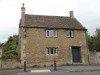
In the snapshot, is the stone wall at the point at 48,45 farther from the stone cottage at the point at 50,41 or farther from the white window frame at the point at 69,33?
the white window frame at the point at 69,33

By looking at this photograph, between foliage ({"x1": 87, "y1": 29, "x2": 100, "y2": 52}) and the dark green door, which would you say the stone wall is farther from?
foliage ({"x1": 87, "y1": 29, "x2": 100, "y2": 52})

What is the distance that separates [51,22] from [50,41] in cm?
368

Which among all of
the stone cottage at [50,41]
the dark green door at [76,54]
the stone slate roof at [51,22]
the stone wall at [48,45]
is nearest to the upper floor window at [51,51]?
the stone cottage at [50,41]

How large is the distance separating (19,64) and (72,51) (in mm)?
8539

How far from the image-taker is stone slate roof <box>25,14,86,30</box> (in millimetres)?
34250

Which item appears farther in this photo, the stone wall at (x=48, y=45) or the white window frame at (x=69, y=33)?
the white window frame at (x=69, y=33)

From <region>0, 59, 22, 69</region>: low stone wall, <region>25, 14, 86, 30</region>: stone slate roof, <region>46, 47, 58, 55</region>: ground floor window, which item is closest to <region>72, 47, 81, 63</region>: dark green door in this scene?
<region>46, 47, 58, 55</region>: ground floor window

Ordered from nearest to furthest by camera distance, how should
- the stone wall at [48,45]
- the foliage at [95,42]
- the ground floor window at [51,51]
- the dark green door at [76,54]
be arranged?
the stone wall at [48,45] < the ground floor window at [51,51] < the dark green door at [76,54] < the foliage at [95,42]

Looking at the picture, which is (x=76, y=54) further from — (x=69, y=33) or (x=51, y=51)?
(x=51, y=51)

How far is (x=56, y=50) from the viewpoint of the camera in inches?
1334

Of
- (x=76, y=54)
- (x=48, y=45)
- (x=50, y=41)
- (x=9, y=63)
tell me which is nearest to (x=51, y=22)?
(x=50, y=41)

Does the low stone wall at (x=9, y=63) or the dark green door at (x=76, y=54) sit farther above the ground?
the dark green door at (x=76, y=54)

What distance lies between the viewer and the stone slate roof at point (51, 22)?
112 ft

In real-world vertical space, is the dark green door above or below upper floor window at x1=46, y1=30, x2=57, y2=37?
below
